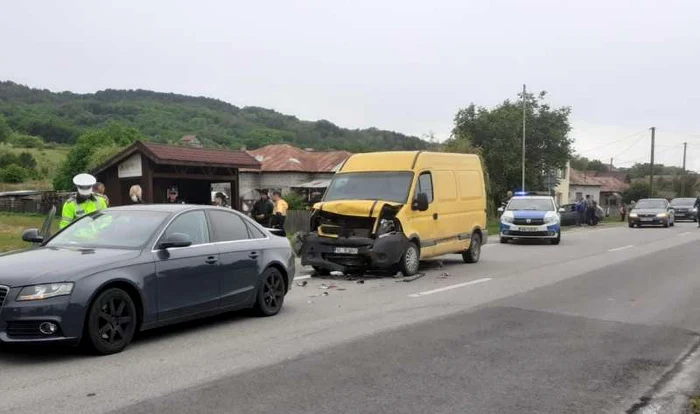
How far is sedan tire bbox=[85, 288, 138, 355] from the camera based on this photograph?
620cm

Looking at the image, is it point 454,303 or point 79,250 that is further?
point 454,303

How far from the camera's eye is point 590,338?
7543mm

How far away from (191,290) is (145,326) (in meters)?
0.70

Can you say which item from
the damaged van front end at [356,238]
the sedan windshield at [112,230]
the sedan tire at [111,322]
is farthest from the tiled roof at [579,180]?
the sedan tire at [111,322]

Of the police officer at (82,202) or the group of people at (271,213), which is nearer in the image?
the police officer at (82,202)

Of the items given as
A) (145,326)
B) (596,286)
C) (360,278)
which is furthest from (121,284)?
(596,286)

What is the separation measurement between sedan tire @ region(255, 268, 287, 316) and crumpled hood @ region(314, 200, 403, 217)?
360 centimetres

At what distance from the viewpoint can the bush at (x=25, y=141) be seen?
8194cm

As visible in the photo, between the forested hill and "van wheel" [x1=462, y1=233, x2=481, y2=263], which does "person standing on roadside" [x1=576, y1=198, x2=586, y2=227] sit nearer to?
"van wheel" [x1=462, y1=233, x2=481, y2=263]

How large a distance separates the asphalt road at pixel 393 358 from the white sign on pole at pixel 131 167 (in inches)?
767

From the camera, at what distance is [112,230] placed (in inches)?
289

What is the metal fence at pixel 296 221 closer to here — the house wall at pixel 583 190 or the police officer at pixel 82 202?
the police officer at pixel 82 202

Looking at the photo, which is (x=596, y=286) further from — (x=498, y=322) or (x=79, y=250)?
(x=79, y=250)

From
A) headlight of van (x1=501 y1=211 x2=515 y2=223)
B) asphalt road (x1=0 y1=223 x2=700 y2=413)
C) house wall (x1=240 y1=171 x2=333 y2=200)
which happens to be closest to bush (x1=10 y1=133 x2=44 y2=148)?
house wall (x1=240 y1=171 x2=333 y2=200)
